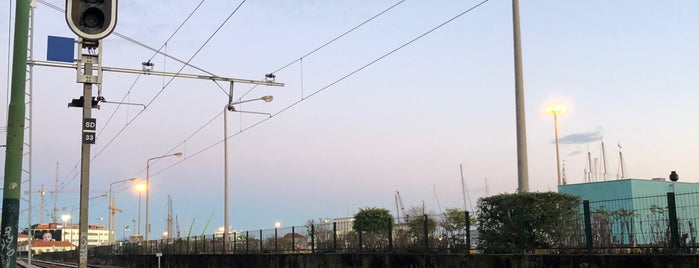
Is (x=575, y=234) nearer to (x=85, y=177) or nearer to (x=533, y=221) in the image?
(x=533, y=221)

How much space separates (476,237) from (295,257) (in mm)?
10620

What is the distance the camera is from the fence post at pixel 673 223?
13211 millimetres

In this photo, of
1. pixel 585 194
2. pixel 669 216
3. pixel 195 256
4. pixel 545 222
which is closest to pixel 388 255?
pixel 545 222

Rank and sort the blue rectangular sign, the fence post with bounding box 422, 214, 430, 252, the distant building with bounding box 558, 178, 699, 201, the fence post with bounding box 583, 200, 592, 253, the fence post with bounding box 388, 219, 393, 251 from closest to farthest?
the fence post with bounding box 583, 200, 592, 253
the fence post with bounding box 422, 214, 430, 252
the blue rectangular sign
the fence post with bounding box 388, 219, 393, 251
the distant building with bounding box 558, 178, 699, 201

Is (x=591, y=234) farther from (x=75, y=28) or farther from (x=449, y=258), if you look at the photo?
(x=75, y=28)

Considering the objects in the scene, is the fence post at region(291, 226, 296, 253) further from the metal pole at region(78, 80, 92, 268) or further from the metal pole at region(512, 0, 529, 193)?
the metal pole at region(512, 0, 529, 193)

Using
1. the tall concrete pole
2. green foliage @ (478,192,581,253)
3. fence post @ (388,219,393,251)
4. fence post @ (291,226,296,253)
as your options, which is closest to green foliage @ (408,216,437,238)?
fence post @ (388,219,393,251)

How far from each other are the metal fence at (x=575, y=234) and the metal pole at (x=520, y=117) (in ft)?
4.31

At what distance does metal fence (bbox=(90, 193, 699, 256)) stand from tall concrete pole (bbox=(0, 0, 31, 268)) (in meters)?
11.5

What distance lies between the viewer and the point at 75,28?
8.05m

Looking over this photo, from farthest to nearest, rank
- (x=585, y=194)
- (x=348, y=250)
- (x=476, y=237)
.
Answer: (x=585, y=194) → (x=348, y=250) → (x=476, y=237)

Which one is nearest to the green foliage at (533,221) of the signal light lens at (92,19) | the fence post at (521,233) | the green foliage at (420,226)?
the fence post at (521,233)

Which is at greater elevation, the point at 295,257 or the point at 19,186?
the point at 19,186

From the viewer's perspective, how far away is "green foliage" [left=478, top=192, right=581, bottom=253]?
15.9 m
